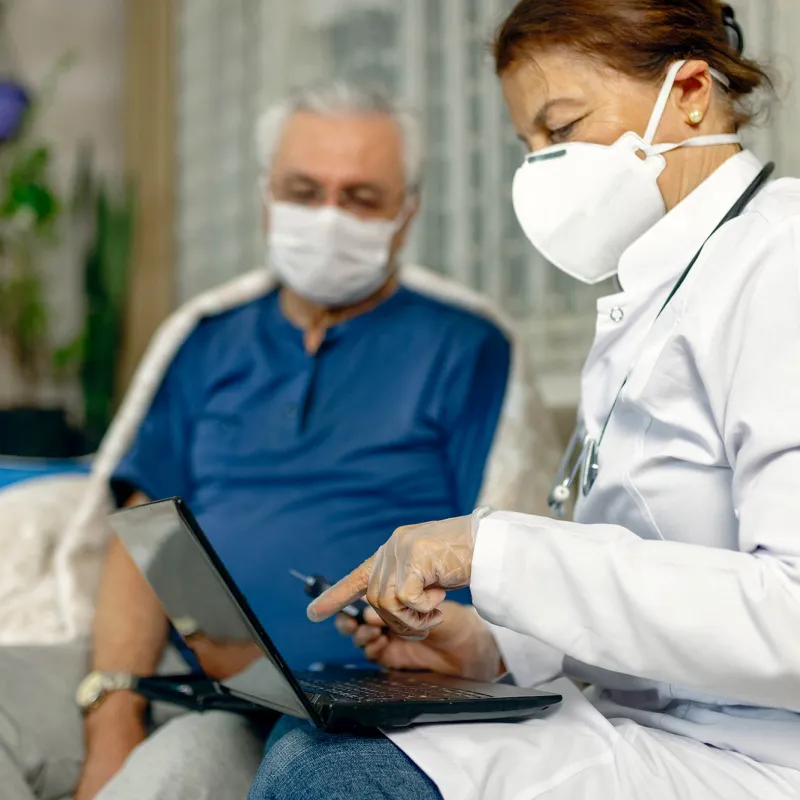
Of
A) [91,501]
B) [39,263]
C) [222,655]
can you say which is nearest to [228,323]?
[91,501]

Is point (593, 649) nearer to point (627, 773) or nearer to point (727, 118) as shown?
point (627, 773)

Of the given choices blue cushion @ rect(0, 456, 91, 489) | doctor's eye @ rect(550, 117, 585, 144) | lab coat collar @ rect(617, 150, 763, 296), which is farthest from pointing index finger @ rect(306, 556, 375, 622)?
blue cushion @ rect(0, 456, 91, 489)

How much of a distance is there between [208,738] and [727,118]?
833 millimetres

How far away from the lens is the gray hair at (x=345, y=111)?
171 cm

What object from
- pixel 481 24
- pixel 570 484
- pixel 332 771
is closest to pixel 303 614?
pixel 570 484

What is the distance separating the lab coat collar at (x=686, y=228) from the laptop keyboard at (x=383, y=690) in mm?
403

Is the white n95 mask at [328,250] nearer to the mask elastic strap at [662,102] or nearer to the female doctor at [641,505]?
the female doctor at [641,505]

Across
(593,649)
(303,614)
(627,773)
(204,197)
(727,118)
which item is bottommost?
(303,614)

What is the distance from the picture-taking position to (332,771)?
759 millimetres

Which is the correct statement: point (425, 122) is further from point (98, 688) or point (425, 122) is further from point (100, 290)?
point (98, 688)

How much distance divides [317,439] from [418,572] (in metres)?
0.77

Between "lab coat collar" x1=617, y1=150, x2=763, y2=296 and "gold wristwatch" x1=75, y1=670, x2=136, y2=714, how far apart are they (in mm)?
838

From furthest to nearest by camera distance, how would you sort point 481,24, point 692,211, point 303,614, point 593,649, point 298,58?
point 298,58 < point 481,24 < point 303,614 < point 692,211 < point 593,649

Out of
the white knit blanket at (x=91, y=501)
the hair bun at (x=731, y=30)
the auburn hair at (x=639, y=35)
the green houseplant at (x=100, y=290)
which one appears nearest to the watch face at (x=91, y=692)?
the white knit blanket at (x=91, y=501)
